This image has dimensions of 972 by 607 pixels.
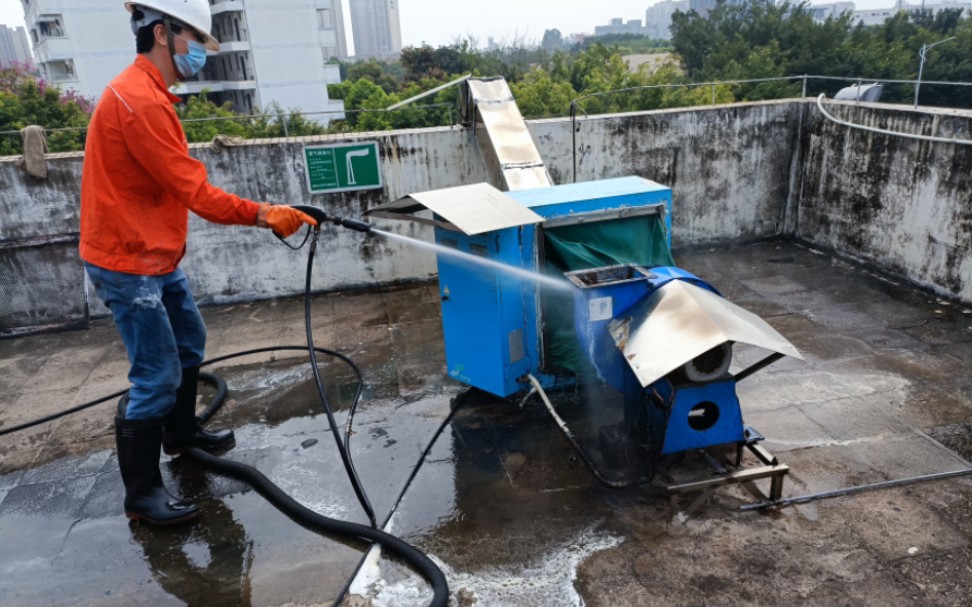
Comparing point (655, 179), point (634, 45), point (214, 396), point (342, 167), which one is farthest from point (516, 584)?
point (634, 45)

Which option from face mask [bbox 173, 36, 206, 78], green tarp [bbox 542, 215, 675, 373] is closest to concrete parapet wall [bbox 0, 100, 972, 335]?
green tarp [bbox 542, 215, 675, 373]

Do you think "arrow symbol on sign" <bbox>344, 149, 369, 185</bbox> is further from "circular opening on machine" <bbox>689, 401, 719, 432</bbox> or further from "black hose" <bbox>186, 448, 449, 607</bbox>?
"circular opening on machine" <bbox>689, 401, 719, 432</bbox>

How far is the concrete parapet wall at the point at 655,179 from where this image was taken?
6473mm

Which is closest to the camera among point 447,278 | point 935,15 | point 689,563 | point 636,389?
point 689,563

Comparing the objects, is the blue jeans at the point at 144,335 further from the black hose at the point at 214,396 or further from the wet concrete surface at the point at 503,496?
the black hose at the point at 214,396

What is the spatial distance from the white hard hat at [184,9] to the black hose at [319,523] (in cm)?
267

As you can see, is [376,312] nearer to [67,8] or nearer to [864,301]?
[864,301]

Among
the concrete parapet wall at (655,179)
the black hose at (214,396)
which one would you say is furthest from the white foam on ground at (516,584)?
the concrete parapet wall at (655,179)

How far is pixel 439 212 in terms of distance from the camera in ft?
12.9

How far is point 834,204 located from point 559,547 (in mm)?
6244

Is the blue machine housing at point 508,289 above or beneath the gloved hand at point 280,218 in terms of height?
beneath

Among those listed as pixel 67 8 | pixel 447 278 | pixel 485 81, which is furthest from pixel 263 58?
pixel 447 278

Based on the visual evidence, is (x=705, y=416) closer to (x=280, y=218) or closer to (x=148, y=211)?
(x=280, y=218)

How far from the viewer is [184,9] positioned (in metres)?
3.48
